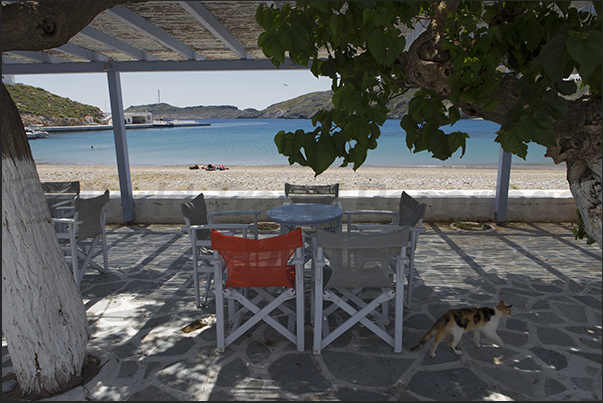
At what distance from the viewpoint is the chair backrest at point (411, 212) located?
3506 millimetres

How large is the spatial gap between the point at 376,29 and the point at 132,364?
2.75m

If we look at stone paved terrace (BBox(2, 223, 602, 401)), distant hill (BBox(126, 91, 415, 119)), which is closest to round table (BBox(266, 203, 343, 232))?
stone paved terrace (BBox(2, 223, 602, 401))

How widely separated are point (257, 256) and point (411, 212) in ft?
5.71

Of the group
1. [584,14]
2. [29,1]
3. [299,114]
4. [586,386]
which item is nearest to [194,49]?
[29,1]

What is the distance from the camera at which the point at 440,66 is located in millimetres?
2074

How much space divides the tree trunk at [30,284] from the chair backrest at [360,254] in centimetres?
177

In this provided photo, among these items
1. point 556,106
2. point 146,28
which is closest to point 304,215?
point 556,106

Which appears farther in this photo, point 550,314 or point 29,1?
point 550,314

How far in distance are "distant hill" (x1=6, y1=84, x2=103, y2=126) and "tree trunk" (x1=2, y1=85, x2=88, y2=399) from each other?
6985cm

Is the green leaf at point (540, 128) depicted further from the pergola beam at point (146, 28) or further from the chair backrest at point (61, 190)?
the chair backrest at point (61, 190)

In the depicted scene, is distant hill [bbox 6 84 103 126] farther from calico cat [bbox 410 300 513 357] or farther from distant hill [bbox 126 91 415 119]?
calico cat [bbox 410 300 513 357]

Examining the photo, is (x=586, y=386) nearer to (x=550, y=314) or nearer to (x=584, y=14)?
(x=550, y=314)

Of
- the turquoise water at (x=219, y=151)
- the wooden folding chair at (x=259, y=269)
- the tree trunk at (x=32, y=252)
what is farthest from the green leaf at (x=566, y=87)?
the turquoise water at (x=219, y=151)

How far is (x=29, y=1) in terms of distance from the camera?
2.37m
